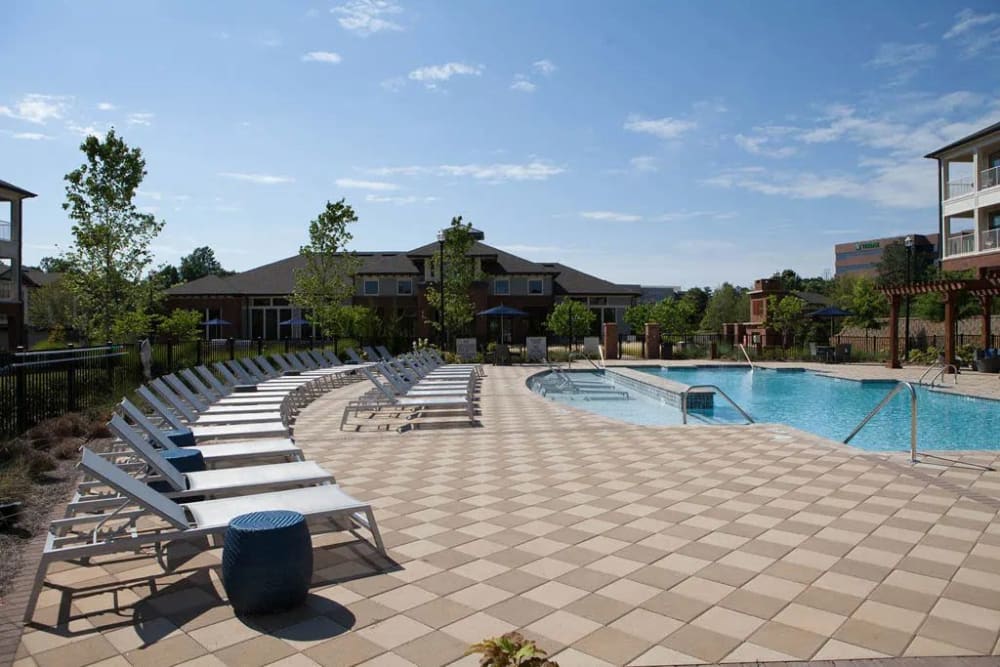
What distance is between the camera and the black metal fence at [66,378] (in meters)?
8.73

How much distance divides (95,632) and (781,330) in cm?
2855

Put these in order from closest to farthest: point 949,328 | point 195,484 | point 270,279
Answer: point 195,484 < point 949,328 < point 270,279

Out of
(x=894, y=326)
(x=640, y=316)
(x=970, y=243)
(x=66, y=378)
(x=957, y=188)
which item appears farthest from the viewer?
(x=640, y=316)

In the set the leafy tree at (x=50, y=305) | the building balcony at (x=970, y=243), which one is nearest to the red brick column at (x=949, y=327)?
the building balcony at (x=970, y=243)

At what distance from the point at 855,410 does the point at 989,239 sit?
63.1ft


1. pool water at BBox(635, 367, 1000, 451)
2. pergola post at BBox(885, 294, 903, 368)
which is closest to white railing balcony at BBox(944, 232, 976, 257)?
pergola post at BBox(885, 294, 903, 368)

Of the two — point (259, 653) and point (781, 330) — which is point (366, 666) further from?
point (781, 330)

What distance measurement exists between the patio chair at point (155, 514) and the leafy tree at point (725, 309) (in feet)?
162

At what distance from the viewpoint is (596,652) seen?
323cm

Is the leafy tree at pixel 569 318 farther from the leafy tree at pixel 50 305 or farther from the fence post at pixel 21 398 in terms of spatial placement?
the leafy tree at pixel 50 305

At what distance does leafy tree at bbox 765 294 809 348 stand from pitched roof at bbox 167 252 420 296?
1936 cm

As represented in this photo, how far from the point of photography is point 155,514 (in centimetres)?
397

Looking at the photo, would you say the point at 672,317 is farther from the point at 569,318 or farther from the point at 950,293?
the point at 950,293

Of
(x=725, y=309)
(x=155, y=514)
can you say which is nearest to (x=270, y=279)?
(x=725, y=309)
